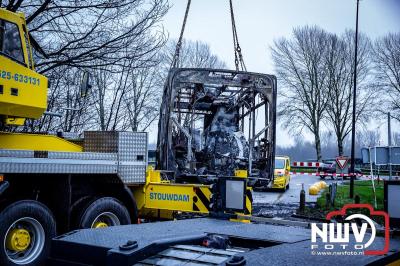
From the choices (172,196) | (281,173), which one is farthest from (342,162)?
(172,196)

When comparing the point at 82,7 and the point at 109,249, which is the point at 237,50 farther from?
the point at 109,249

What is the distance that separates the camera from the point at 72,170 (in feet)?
22.4

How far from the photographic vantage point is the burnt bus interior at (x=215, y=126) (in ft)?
41.6

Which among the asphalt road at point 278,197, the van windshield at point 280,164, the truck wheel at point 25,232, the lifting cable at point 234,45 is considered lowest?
the asphalt road at point 278,197

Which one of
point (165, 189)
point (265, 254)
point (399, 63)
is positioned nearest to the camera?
point (265, 254)

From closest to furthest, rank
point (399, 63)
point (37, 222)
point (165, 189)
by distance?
point (37, 222)
point (165, 189)
point (399, 63)

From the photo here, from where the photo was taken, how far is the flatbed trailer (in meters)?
2.62

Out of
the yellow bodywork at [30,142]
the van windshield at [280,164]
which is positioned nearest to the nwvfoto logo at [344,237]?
the yellow bodywork at [30,142]

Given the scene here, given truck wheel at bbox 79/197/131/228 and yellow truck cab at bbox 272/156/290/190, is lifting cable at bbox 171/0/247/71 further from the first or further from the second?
yellow truck cab at bbox 272/156/290/190

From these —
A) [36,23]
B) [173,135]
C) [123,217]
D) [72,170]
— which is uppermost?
[36,23]

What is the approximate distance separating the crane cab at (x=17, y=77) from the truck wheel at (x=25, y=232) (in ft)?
4.93

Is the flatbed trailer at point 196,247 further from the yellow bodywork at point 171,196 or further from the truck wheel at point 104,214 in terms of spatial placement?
the yellow bodywork at point 171,196

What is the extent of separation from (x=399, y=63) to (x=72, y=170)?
29.1 m

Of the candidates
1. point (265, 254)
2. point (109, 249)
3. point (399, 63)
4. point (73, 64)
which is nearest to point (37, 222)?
point (109, 249)
